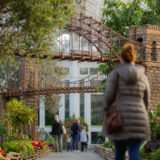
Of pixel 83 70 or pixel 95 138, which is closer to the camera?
pixel 95 138

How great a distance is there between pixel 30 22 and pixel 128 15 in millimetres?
11664

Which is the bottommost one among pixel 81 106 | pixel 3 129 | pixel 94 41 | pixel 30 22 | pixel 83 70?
pixel 3 129

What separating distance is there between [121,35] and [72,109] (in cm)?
1186

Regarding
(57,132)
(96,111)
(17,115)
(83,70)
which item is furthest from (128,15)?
(96,111)

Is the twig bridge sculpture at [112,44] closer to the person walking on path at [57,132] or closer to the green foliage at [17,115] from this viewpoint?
the green foliage at [17,115]

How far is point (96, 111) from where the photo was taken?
31688 millimetres

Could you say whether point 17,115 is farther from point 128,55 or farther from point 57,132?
point 128,55

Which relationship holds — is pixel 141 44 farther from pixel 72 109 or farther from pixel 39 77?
pixel 72 109

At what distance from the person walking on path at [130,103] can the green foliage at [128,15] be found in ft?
51.4

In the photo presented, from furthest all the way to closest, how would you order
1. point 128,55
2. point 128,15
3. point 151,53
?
1. point 128,15
2. point 151,53
3. point 128,55

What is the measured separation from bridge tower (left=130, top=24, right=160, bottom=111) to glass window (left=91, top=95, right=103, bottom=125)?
1255 centimetres

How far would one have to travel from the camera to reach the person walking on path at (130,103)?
14.8 ft

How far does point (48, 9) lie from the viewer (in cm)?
920

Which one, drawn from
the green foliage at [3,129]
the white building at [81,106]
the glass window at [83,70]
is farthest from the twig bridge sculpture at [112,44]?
the glass window at [83,70]
